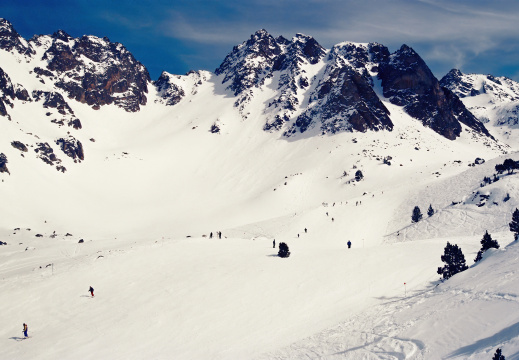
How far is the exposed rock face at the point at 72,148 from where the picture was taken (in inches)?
4833

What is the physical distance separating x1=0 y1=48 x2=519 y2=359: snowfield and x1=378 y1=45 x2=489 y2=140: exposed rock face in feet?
33.2

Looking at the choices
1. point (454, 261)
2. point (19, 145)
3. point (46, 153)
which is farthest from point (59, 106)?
point (454, 261)

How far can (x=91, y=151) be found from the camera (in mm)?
133000

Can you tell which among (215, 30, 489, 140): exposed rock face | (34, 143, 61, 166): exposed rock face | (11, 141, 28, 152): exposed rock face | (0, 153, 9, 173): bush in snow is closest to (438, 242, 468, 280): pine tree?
(215, 30, 489, 140): exposed rock face

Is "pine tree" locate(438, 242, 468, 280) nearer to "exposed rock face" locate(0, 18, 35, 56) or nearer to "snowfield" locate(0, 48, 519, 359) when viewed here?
"snowfield" locate(0, 48, 519, 359)

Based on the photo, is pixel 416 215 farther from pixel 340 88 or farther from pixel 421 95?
pixel 421 95

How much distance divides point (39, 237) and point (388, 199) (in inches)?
2445

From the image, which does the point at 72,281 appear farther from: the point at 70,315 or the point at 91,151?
the point at 91,151

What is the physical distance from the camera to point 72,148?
407 feet

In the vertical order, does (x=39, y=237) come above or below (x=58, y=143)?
below

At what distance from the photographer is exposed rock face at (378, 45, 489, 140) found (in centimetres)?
14525

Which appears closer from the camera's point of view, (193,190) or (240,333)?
(240,333)

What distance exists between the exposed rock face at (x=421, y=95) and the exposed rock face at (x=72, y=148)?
361 ft

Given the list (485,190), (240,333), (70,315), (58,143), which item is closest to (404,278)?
(240,333)
